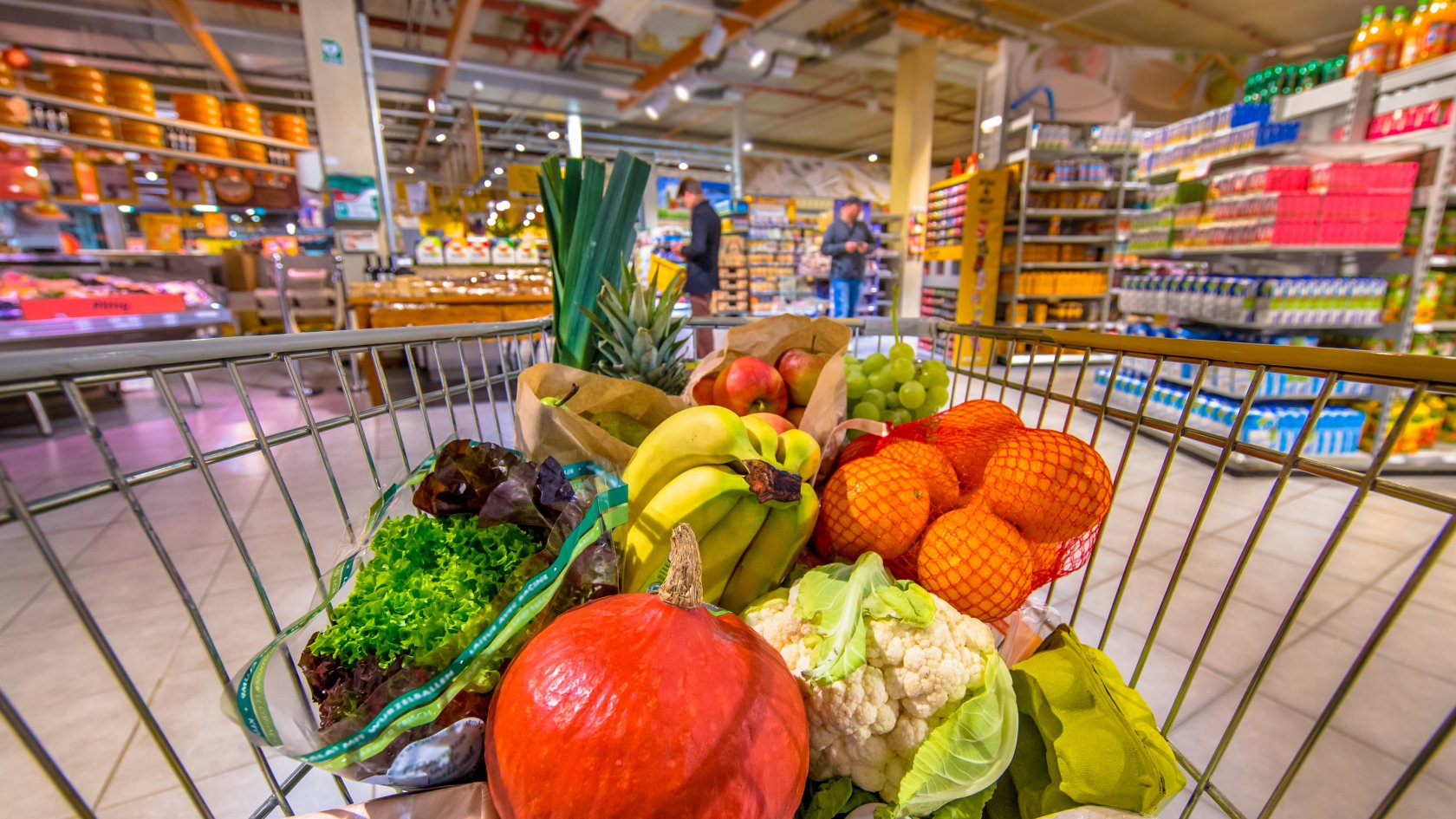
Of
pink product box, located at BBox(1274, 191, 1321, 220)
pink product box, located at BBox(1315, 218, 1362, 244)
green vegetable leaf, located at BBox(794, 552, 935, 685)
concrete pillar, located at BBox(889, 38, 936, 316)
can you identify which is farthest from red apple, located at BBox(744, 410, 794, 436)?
concrete pillar, located at BBox(889, 38, 936, 316)

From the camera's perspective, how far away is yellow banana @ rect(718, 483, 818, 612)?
874mm

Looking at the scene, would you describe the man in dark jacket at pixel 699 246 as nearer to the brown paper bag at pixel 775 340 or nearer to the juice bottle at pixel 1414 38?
the brown paper bag at pixel 775 340

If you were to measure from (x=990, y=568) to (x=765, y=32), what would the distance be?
27.9 ft

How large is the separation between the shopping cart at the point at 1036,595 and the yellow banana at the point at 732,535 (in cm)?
48

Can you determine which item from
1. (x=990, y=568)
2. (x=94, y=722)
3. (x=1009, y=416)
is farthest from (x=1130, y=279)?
(x=94, y=722)

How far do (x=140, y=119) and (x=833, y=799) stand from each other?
8585 mm

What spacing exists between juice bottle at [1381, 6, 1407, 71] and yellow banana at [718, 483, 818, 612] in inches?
194

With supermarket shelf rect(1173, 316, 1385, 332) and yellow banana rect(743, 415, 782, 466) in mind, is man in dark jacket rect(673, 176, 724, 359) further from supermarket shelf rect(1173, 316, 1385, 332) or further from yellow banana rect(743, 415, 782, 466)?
yellow banana rect(743, 415, 782, 466)

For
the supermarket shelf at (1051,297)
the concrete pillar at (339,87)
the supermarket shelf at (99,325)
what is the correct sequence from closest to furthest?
the supermarket shelf at (99,325), the concrete pillar at (339,87), the supermarket shelf at (1051,297)

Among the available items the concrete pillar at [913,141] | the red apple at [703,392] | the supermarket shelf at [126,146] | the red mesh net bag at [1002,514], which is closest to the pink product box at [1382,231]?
the red mesh net bag at [1002,514]

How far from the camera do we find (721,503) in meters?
0.81

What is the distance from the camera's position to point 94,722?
148 centimetres

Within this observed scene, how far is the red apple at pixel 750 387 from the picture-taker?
1.24 m

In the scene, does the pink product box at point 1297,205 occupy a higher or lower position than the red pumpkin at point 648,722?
higher
